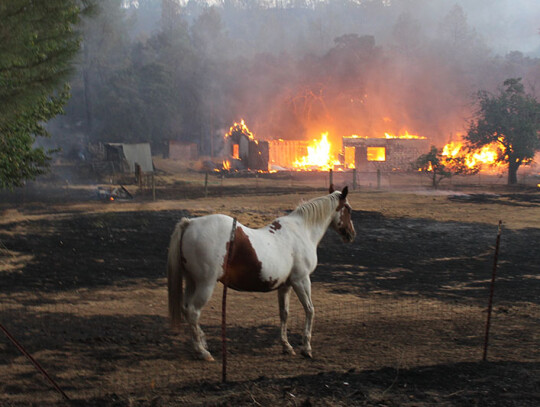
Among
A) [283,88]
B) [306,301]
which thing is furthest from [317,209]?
[283,88]

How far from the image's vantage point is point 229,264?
7266mm

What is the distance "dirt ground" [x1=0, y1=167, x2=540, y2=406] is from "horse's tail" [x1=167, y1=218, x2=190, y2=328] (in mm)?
589

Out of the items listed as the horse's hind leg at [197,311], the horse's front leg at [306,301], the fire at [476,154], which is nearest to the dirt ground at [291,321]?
the horse's hind leg at [197,311]

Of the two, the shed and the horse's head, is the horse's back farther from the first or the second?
the shed

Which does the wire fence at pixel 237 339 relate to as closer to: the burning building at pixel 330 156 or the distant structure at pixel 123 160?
the distant structure at pixel 123 160

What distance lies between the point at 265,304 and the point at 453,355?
441 centimetres

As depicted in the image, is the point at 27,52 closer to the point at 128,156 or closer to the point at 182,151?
the point at 128,156

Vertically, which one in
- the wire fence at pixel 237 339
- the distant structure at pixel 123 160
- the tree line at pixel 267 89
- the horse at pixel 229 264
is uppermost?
the tree line at pixel 267 89

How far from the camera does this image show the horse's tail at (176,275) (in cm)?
775

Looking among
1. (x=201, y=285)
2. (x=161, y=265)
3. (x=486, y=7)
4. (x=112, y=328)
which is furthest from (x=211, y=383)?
(x=486, y=7)

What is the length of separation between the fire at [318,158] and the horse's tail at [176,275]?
43.8m

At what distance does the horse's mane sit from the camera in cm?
886

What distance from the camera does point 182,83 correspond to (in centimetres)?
7725

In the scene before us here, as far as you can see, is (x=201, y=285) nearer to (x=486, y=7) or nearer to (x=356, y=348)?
(x=356, y=348)
